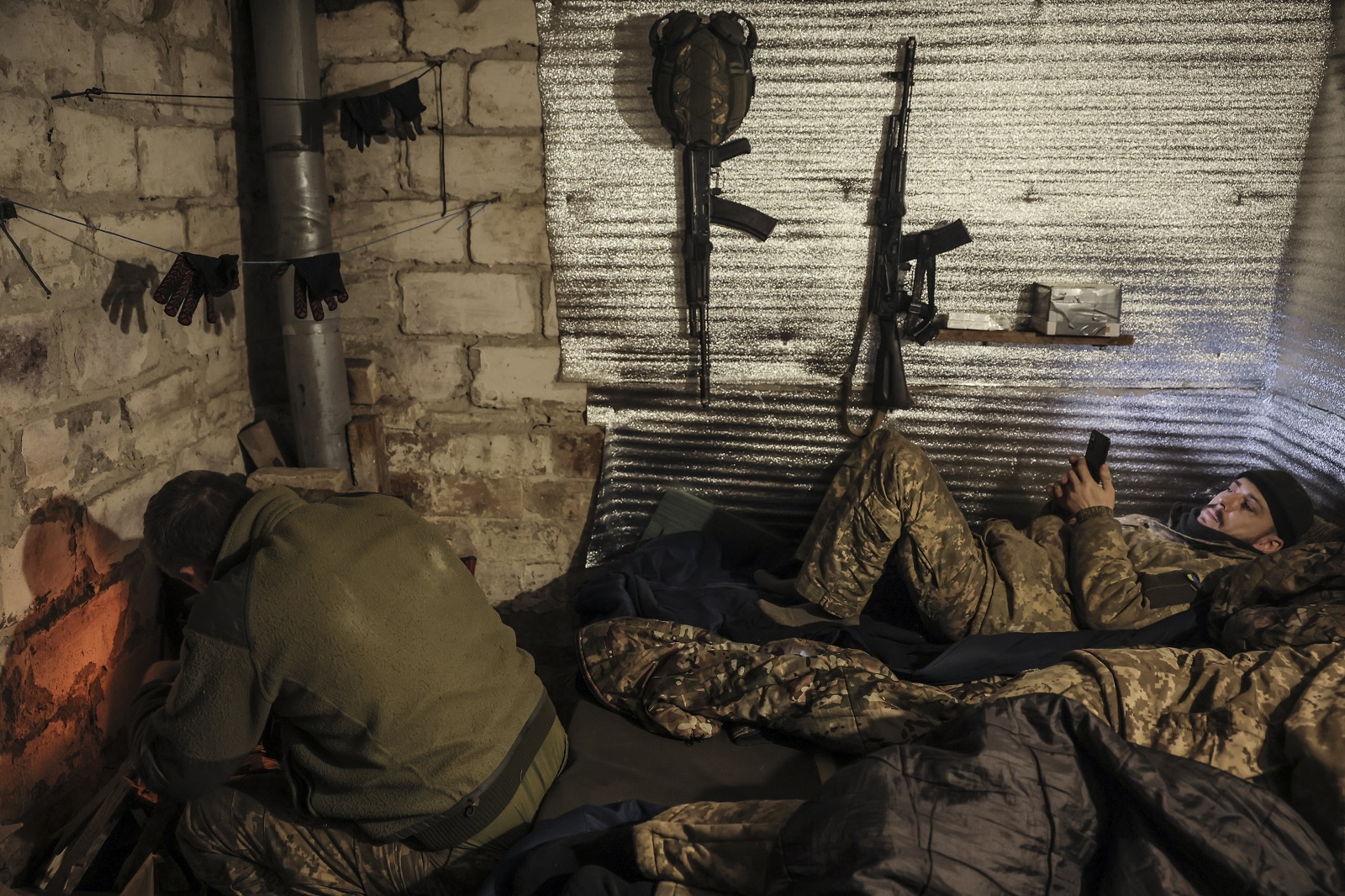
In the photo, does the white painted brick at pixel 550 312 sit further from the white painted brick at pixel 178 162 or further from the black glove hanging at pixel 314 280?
the white painted brick at pixel 178 162

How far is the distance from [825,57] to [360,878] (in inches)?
140

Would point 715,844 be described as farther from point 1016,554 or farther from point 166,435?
point 166,435

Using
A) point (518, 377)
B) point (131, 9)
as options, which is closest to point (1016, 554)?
point (518, 377)

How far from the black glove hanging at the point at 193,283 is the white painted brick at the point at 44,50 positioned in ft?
1.97

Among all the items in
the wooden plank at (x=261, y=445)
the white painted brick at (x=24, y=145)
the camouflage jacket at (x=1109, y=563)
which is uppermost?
the white painted brick at (x=24, y=145)

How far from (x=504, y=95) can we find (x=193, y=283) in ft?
5.26

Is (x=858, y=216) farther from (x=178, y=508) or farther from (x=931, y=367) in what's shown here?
(x=178, y=508)

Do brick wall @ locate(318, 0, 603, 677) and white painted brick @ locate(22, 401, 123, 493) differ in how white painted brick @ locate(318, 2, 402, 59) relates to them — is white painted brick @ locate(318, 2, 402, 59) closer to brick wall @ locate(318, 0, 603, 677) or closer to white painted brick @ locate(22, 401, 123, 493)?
brick wall @ locate(318, 0, 603, 677)

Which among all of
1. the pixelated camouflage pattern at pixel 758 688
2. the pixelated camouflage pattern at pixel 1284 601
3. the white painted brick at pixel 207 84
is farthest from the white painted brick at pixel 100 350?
the pixelated camouflage pattern at pixel 1284 601

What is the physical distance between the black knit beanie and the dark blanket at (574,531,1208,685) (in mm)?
578

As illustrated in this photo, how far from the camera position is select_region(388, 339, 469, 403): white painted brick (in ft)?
14.1

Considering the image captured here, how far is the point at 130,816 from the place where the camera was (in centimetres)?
287

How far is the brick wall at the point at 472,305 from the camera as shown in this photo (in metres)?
3.95

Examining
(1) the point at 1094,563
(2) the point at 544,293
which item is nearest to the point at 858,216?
(2) the point at 544,293
